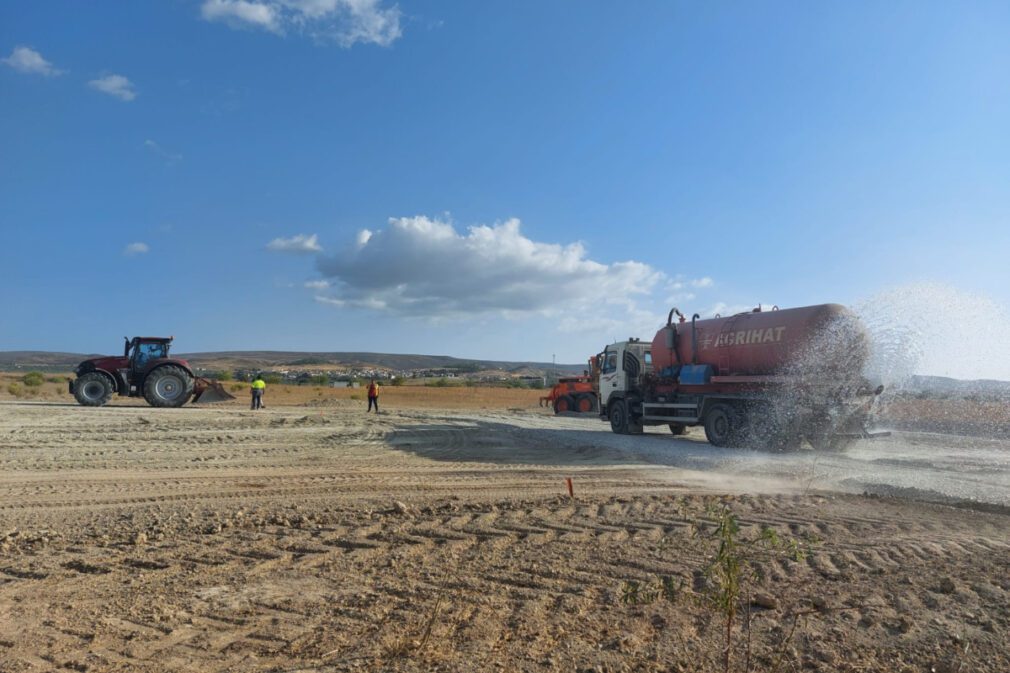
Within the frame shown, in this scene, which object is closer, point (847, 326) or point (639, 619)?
point (639, 619)

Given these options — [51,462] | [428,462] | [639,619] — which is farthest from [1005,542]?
[51,462]

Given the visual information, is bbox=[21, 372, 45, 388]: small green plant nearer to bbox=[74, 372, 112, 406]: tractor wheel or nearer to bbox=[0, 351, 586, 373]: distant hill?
bbox=[74, 372, 112, 406]: tractor wheel

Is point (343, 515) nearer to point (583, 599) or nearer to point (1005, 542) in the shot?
point (583, 599)

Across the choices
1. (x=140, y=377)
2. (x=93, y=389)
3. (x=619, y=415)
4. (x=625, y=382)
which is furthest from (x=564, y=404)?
(x=93, y=389)

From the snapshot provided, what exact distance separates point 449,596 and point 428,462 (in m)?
8.23

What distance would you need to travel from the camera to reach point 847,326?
47.1 ft

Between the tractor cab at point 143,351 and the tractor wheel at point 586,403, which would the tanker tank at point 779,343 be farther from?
the tractor cab at point 143,351

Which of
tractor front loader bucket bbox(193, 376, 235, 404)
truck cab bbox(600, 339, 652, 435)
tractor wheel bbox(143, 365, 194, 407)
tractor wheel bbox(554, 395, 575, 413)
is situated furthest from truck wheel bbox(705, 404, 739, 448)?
tractor front loader bucket bbox(193, 376, 235, 404)

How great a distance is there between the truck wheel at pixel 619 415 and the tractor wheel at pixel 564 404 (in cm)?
920

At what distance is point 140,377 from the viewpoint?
24.8 meters

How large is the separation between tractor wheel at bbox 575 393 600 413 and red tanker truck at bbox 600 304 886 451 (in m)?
9.89

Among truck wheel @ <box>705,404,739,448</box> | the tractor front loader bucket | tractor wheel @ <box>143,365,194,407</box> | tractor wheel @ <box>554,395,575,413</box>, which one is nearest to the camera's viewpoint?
truck wheel @ <box>705,404,739,448</box>

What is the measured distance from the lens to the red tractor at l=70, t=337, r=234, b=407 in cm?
2420

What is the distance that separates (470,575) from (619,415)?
15.2 m
